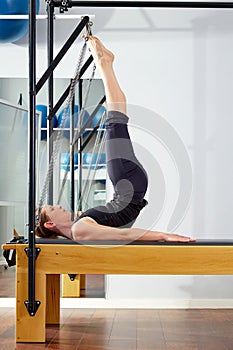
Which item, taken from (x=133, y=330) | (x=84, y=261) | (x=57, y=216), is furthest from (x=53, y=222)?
(x=133, y=330)

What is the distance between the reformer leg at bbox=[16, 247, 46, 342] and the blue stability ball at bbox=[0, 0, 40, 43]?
6.97ft

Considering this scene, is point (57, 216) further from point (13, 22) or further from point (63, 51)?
point (13, 22)

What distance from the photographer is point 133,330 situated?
167 inches

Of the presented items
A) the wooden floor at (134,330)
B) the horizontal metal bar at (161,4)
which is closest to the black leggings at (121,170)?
the wooden floor at (134,330)

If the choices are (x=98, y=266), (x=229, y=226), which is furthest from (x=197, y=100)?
(x=98, y=266)

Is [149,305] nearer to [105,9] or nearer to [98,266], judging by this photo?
[98,266]

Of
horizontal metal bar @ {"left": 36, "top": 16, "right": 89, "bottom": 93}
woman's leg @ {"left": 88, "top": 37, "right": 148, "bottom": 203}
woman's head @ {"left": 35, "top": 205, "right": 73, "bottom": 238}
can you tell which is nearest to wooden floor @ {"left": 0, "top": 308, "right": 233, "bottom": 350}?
woman's head @ {"left": 35, "top": 205, "right": 73, "bottom": 238}

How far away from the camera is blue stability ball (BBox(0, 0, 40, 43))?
534 centimetres

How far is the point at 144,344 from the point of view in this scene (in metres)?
3.76

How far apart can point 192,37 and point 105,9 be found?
68cm

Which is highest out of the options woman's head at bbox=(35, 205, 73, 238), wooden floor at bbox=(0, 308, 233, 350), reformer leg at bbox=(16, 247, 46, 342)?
woman's head at bbox=(35, 205, 73, 238)

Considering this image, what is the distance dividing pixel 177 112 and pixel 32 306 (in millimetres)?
2261

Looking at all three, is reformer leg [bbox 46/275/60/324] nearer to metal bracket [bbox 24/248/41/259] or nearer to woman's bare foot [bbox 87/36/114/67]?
metal bracket [bbox 24/248/41/259]

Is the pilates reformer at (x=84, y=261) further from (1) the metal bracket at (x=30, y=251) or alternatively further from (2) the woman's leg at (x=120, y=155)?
(2) the woman's leg at (x=120, y=155)
